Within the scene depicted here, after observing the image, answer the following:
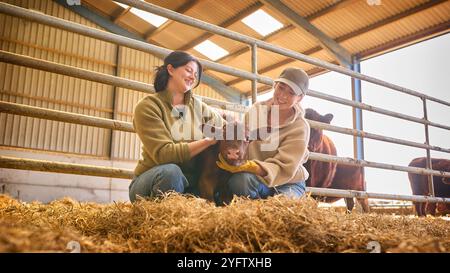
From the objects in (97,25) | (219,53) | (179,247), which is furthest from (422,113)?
(97,25)

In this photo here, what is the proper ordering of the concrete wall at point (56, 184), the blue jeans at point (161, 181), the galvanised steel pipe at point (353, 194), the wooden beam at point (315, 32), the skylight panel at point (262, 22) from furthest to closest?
the skylight panel at point (262, 22) < the concrete wall at point (56, 184) < the wooden beam at point (315, 32) < the galvanised steel pipe at point (353, 194) < the blue jeans at point (161, 181)

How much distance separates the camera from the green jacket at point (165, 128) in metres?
1.91

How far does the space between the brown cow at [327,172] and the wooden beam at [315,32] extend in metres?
3.67

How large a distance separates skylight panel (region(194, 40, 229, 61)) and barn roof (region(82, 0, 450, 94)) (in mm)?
160

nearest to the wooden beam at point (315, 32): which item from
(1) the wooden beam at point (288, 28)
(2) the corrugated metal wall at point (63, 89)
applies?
(1) the wooden beam at point (288, 28)

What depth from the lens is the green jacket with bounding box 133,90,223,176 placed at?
191 cm

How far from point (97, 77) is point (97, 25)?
9840mm

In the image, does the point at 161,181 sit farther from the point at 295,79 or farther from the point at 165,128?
the point at 295,79

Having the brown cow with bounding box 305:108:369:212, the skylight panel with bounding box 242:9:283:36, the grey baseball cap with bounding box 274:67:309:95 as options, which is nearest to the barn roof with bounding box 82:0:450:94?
the skylight panel with bounding box 242:9:283:36

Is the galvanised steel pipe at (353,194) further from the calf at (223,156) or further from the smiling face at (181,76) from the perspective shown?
the smiling face at (181,76)

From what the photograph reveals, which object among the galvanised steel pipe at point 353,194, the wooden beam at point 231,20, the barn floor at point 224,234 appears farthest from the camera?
the wooden beam at point 231,20

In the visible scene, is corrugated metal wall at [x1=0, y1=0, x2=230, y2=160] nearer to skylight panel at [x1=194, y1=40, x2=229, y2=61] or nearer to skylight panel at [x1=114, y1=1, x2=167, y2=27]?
skylight panel at [x1=114, y1=1, x2=167, y2=27]

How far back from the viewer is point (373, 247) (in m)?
1.14

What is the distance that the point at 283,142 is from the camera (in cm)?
222
